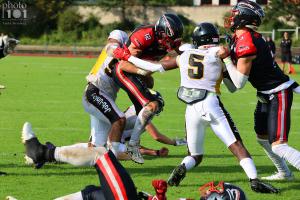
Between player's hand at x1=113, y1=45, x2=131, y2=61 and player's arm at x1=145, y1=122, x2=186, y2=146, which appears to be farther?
player's arm at x1=145, y1=122, x2=186, y2=146

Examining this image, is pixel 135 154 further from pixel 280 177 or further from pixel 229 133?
pixel 280 177

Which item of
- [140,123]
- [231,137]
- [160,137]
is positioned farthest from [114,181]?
[160,137]

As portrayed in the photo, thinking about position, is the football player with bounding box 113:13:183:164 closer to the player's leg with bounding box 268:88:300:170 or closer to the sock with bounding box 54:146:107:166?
the player's leg with bounding box 268:88:300:170

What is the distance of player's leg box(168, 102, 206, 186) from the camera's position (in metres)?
7.12

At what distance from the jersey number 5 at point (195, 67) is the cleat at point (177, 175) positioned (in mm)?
940

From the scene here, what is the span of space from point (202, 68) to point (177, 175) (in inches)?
44.7

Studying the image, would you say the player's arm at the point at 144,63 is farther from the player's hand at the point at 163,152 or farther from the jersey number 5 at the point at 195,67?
the player's hand at the point at 163,152

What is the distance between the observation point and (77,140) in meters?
10.8

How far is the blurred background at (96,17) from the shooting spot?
5541cm

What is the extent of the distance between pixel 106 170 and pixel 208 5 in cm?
6122

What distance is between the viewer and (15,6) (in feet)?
167

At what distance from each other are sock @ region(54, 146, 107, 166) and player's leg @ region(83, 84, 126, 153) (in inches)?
101

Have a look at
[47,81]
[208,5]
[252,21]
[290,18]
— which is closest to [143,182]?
[252,21]

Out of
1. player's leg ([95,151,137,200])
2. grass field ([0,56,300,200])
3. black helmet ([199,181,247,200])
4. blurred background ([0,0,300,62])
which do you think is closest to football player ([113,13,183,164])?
grass field ([0,56,300,200])
